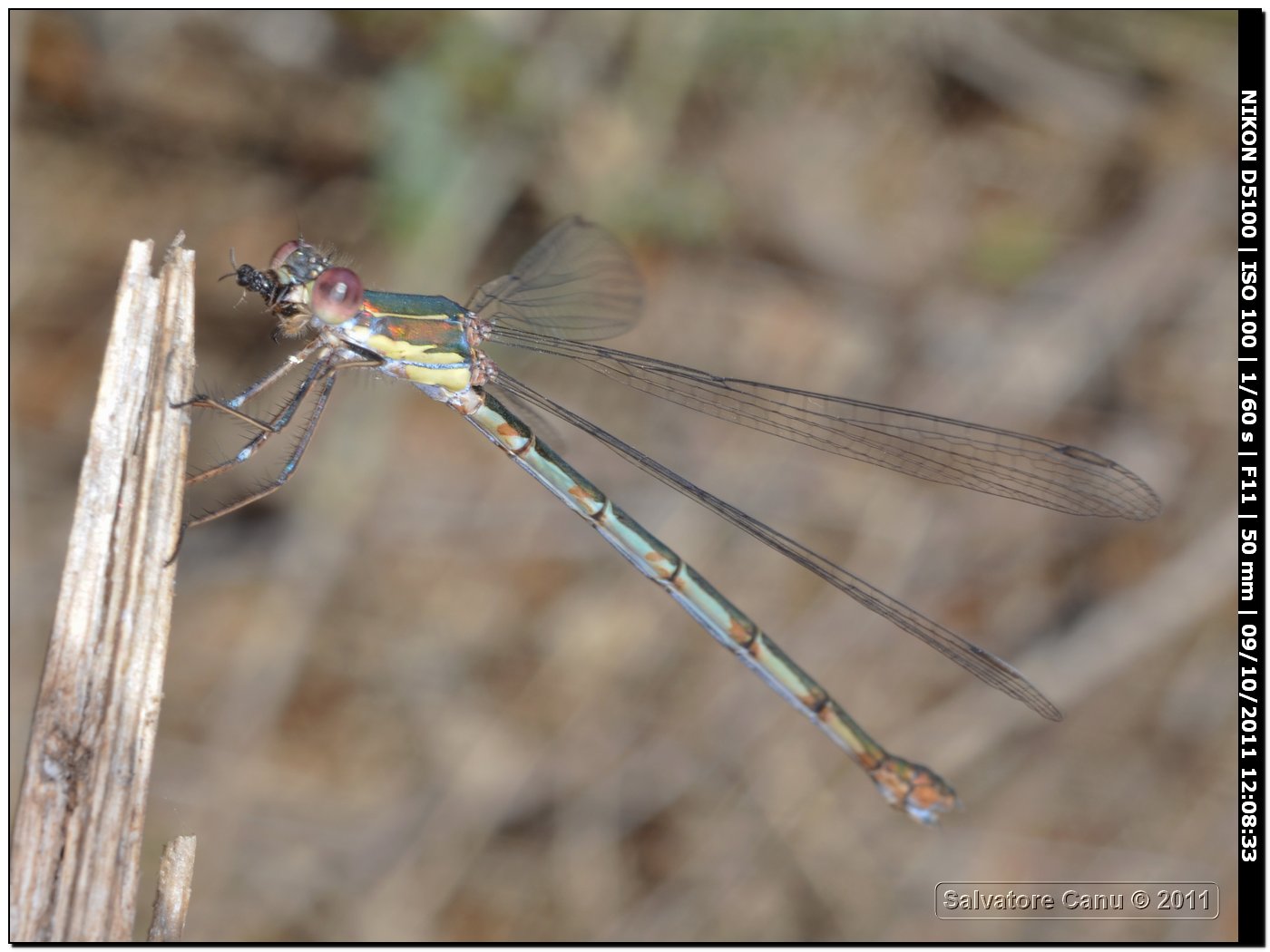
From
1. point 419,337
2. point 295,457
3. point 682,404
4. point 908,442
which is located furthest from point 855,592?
point 295,457

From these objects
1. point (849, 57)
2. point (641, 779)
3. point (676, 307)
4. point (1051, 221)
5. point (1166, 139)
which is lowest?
point (641, 779)

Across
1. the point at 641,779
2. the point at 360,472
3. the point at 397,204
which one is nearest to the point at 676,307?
the point at 397,204

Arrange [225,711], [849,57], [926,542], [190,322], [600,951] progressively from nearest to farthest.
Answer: [190,322] → [600,951] → [225,711] → [926,542] → [849,57]

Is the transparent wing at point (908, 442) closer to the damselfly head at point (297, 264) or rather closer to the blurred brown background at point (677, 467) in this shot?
the damselfly head at point (297, 264)

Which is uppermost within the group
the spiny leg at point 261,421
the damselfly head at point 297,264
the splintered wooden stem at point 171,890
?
the damselfly head at point 297,264

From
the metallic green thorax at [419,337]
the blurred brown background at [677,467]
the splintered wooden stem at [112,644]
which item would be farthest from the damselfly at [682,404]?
the blurred brown background at [677,467]

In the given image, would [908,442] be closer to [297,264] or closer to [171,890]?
[297,264]

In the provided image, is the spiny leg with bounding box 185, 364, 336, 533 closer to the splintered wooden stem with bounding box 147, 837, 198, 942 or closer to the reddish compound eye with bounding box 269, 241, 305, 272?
the reddish compound eye with bounding box 269, 241, 305, 272

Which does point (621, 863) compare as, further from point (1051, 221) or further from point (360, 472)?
Answer: point (1051, 221)
